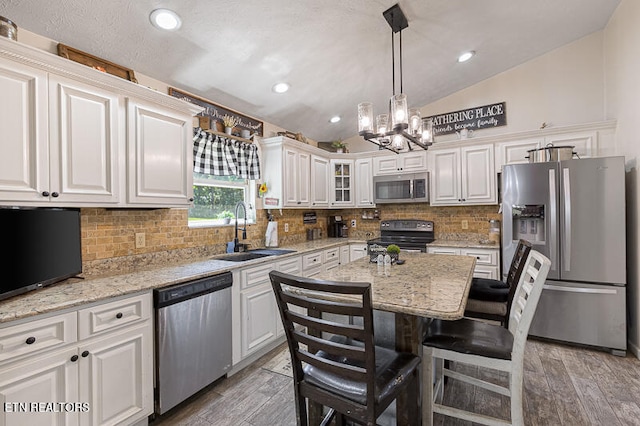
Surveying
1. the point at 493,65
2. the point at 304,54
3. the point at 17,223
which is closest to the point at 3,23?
the point at 17,223

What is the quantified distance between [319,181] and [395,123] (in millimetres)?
2381

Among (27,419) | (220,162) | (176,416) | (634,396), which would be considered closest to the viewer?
(27,419)

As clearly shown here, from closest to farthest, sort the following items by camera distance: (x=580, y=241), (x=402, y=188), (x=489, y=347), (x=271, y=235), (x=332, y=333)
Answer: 1. (x=332, y=333)
2. (x=489, y=347)
3. (x=580, y=241)
4. (x=271, y=235)
5. (x=402, y=188)

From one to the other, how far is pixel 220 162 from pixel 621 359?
4108mm

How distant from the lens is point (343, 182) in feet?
15.1

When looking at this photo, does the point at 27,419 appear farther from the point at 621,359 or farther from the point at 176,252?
the point at 621,359

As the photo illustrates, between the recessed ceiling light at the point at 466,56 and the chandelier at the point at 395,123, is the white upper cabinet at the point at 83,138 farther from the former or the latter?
the recessed ceiling light at the point at 466,56

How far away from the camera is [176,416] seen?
1958 mm

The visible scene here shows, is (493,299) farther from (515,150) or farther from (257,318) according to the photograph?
(515,150)

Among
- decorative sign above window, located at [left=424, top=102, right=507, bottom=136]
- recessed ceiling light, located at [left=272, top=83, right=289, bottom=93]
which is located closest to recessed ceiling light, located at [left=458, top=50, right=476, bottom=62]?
decorative sign above window, located at [left=424, top=102, right=507, bottom=136]

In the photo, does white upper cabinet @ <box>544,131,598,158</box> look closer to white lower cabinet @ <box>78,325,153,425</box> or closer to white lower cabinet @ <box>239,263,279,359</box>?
white lower cabinet @ <box>239,263,279,359</box>

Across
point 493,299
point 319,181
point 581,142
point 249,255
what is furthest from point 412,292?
point 581,142

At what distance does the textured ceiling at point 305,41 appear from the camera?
6.45ft

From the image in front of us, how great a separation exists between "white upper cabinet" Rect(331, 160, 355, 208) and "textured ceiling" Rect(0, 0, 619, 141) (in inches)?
34.5
